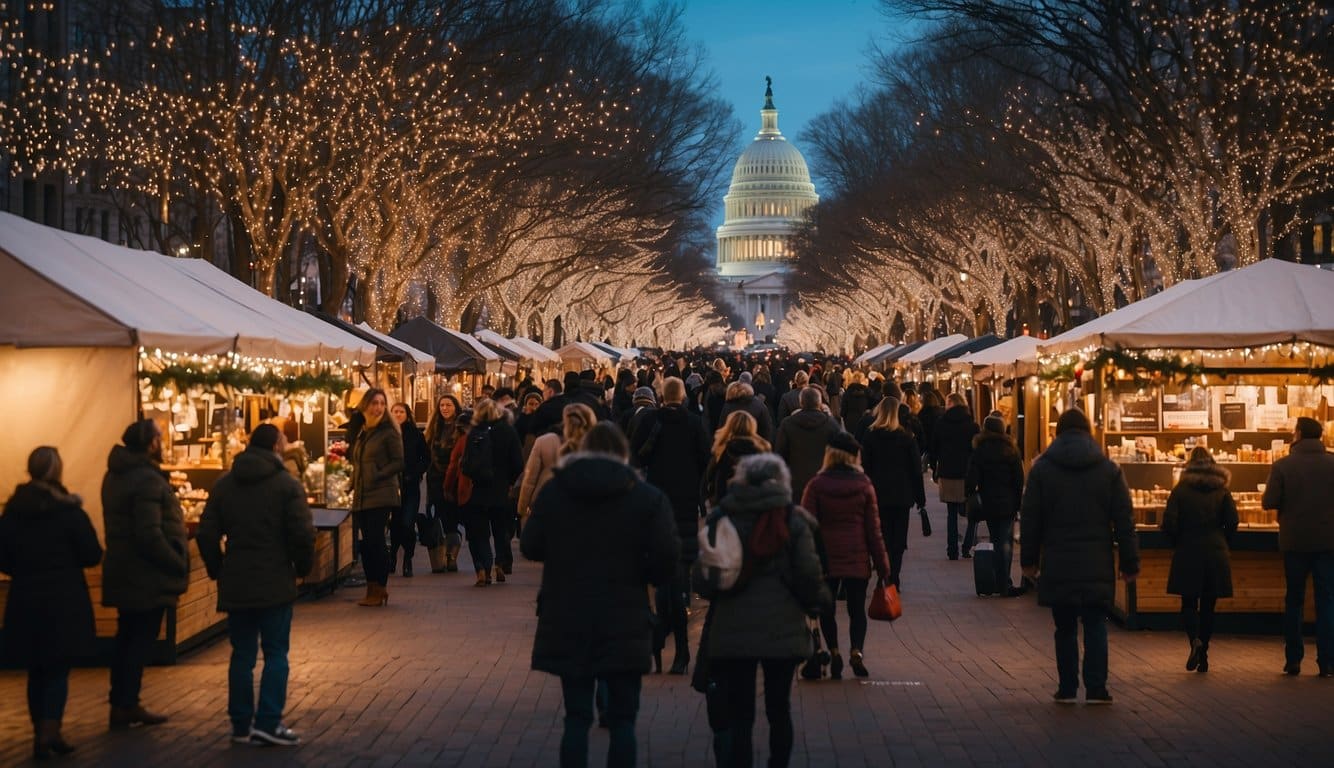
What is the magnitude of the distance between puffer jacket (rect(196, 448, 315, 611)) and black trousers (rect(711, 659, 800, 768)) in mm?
2551

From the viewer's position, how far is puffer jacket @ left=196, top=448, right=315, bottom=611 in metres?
9.33

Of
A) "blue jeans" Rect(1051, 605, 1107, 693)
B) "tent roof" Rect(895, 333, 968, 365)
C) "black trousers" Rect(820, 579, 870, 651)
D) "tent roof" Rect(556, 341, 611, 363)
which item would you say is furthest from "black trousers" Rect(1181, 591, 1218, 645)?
"tent roof" Rect(556, 341, 611, 363)

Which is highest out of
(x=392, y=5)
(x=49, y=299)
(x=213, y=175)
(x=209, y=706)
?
(x=392, y=5)

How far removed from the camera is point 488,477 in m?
16.0

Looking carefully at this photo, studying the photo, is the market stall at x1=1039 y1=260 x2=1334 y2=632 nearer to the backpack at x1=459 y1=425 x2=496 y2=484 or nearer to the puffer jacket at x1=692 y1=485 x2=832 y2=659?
the backpack at x1=459 y1=425 x2=496 y2=484

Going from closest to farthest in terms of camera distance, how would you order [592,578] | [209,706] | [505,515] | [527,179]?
[592,578] → [209,706] → [505,515] → [527,179]

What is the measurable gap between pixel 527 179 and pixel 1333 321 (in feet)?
88.5

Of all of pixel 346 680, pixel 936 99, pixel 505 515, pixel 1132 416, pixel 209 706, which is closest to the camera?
pixel 209 706

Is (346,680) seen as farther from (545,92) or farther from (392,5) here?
(545,92)

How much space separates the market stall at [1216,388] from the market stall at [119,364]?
651 cm

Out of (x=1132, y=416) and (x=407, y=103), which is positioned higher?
(x=407, y=103)

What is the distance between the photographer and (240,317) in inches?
599

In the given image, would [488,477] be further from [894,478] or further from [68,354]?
[68,354]

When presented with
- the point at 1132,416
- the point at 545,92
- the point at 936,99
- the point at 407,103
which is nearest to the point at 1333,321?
the point at 1132,416
